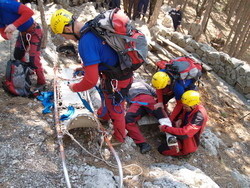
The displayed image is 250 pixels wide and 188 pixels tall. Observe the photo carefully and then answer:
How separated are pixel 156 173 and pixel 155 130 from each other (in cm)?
206

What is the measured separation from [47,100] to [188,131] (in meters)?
3.11

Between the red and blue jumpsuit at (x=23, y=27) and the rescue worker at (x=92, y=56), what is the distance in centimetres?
133

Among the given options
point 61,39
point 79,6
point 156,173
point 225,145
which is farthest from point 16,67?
point 79,6

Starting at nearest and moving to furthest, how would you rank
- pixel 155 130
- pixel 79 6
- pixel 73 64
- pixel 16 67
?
pixel 16 67, pixel 155 130, pixel 73 64, pixel 79 6

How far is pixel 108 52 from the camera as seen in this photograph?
10.5 ft

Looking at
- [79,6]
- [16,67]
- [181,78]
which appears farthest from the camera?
[79,6]

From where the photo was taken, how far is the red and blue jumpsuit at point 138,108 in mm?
5074

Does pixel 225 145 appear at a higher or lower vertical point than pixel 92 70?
lower

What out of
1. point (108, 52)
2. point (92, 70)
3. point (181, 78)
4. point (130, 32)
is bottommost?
point (181, 78)

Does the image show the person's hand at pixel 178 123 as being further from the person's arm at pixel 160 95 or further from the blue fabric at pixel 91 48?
the blue fabric at pixel 91 48

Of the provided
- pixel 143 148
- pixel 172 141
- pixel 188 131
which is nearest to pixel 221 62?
pixel 188 131

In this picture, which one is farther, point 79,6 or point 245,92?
point 79,6

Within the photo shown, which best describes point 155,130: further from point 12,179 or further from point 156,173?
point 12,179

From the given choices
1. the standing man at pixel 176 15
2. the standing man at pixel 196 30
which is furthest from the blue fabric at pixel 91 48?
the standing man at pixel 176 15
